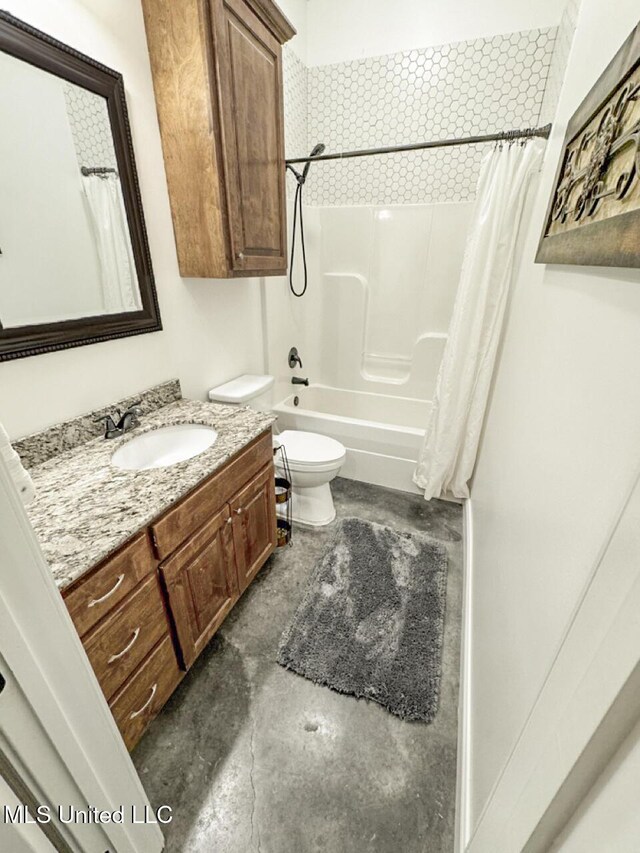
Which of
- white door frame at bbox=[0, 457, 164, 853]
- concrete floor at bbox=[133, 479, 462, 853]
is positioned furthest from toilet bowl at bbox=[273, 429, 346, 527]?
Answer: white door frame at bbox=[0, 457, 164, 853]

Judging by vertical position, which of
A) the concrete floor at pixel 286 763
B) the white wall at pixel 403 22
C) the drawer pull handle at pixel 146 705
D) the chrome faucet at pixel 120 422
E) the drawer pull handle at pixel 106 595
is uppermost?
the white wall at pixel 403 22

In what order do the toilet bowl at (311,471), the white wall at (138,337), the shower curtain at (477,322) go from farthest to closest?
the toilet bowl at (311,471)
the shower curtain at (477,322)
the white wall at (138,337)

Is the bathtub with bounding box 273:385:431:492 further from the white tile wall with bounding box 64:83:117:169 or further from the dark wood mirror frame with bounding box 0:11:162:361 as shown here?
the white tile wall with bounding box 64:83:117:169

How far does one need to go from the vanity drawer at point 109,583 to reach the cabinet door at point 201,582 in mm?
100

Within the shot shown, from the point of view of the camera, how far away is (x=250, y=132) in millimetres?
1431

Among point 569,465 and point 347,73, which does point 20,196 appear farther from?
point 347,73

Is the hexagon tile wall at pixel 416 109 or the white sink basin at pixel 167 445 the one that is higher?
the hexagon tile wall at pixel 416 109

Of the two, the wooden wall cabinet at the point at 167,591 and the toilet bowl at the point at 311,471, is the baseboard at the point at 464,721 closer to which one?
the toilet bowl at the point at 311,471

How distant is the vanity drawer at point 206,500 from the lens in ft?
3.20

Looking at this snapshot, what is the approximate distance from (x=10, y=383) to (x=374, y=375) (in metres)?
2.39

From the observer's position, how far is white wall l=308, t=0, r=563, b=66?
6.23 feet

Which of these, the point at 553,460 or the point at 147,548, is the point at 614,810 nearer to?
the point at 553,460

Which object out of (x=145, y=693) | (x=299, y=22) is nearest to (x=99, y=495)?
(x=145, y=693)

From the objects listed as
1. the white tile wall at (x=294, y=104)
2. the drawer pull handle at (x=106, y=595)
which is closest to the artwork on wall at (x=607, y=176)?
the drawer pull handle at (x=106, y=595)
